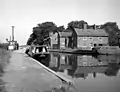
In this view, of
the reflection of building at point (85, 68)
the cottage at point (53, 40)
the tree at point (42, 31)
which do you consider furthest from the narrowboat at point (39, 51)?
the tree at point (42, 31)

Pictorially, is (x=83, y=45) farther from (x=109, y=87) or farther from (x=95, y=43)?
(x=109, y=87)

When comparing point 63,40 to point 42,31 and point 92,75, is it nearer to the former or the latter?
point 42,31

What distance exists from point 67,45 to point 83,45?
1595 centimetres

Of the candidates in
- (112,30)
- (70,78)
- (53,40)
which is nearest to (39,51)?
(70,78)

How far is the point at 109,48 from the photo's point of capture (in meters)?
46.3

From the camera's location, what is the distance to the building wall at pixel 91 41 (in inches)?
Result: 2739

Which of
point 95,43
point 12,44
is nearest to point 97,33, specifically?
point 95,43

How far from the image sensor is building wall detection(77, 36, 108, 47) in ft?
228

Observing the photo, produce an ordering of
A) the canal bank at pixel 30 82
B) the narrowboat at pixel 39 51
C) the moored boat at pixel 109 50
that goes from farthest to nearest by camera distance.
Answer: the moored boat at pixel 109 50
the narrowboat at pixel 39 51
the canal bank at pixel 30 82

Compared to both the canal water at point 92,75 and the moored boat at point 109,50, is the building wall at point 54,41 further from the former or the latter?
the canal water at point 92,75

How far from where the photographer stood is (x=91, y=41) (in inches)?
2751

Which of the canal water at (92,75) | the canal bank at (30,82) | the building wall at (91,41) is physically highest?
the building wall at (91,41)

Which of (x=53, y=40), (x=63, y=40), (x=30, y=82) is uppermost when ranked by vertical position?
(x=53, y=40)

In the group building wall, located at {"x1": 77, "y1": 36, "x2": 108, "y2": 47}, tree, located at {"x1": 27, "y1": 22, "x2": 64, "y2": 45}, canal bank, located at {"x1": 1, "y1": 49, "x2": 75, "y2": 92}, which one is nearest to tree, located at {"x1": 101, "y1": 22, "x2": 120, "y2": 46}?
building wall, located at {"x1": 77, "y1": 36, "x2": 108, "y2": 47}
